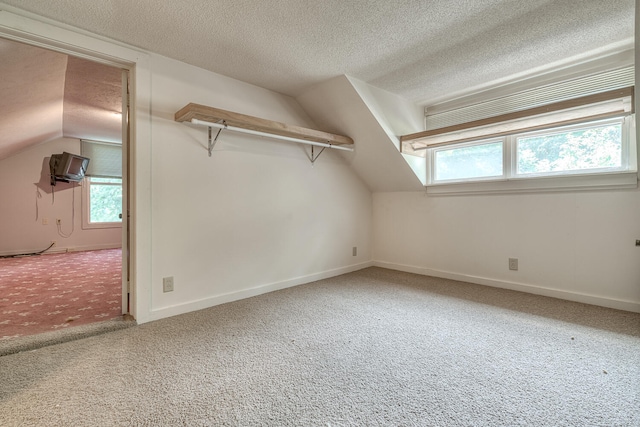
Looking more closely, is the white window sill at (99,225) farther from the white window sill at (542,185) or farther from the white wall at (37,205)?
the white window sill at (542,185)

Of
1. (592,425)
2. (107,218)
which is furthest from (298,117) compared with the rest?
(107,218)

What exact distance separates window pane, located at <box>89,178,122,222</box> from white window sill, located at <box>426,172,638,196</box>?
6.42 metres

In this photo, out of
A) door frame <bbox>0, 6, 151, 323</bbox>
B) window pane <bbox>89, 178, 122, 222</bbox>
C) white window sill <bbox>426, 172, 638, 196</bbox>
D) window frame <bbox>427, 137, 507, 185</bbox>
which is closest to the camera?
door frame <bbox>0, 6, 151, 323</bbox>

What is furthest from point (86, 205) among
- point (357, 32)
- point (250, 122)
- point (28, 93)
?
point (357, 32)

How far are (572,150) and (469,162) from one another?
0.92 m

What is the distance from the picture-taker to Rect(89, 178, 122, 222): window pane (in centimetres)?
593

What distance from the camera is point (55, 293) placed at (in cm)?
290

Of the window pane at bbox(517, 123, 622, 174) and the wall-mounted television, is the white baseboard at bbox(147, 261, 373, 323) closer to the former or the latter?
the window pane at bbox(517, 123, 622, 174)

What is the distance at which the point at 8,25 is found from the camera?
1742mm

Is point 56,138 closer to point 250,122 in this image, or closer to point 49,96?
point 49,96

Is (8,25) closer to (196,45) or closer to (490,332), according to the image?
(196,45)

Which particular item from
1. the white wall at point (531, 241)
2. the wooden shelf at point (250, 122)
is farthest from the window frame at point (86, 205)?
the white wall at point (531, 241)

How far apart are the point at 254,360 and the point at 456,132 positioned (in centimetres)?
280

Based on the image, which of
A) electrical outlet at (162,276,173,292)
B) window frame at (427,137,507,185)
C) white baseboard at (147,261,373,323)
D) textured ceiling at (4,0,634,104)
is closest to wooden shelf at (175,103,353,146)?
textured ceiling at (4,0,634,104)
